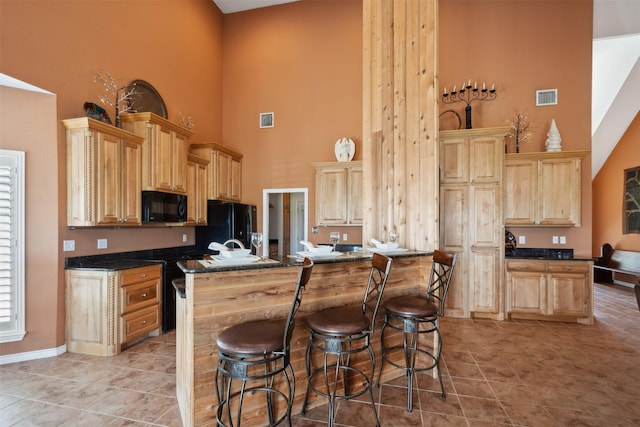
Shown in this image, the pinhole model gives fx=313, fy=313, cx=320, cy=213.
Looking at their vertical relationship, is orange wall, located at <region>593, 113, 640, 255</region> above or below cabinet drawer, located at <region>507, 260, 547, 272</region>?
above

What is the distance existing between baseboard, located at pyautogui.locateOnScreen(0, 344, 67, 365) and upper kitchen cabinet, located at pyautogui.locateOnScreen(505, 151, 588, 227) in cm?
580

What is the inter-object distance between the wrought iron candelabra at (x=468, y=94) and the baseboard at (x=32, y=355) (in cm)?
603

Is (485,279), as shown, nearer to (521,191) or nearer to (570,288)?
(570,288)

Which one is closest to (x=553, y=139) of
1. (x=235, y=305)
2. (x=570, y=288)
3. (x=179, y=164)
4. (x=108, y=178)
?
(x=570, y=288)

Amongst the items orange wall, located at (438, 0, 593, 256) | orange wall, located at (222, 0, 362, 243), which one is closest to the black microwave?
orange wall, located at (222, 0, 362, 243)

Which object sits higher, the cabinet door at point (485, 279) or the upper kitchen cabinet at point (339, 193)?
the upper kitchen cabinet at point (339, 193)

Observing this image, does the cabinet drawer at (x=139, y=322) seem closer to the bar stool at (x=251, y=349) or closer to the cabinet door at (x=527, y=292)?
the bar stool at (x=251, y=349)

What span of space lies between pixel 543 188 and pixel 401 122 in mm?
2805

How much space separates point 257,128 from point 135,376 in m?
4.64

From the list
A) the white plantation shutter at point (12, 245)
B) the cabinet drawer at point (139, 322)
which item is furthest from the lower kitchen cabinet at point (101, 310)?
the white plantation shutter at point (12, 245)

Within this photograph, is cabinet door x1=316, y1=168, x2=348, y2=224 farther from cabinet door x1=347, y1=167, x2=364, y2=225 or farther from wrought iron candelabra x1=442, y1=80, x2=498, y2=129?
wrought iron candelabra x1=442, y1=80, x2=498, y2=129

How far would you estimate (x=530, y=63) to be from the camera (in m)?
4.97

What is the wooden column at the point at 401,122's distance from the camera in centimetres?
307

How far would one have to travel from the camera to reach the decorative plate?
4.18m
